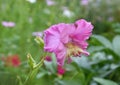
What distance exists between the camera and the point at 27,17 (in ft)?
12.3

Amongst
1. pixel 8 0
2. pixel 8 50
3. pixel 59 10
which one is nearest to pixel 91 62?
pixel 8 50

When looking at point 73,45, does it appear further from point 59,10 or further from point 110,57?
point 59,10

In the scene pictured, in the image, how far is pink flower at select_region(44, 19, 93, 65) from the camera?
2.92 feet

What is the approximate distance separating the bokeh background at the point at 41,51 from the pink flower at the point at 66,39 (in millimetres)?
153

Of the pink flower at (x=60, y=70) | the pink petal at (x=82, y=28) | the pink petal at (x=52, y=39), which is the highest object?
the pink petal at (x=82, y=28)

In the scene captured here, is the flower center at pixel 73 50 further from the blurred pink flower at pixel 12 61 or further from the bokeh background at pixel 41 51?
the blurred pink flower at pixel 12 61

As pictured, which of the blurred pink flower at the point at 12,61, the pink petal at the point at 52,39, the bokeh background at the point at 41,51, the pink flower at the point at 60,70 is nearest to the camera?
the pink petal at the point at 52,39

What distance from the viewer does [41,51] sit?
7.61 ft

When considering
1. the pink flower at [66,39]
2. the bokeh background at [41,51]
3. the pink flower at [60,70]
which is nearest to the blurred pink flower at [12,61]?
the bokeh background at [41,51]

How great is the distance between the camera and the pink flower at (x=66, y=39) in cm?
89

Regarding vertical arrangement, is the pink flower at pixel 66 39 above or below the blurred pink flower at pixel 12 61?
above

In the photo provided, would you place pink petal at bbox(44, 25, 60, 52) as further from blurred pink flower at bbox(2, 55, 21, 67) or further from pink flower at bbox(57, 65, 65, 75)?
blurred pink flower at bbox(2, 55, 21, 67)

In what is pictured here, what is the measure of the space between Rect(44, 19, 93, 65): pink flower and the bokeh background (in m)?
0.15

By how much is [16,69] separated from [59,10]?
102 inches
